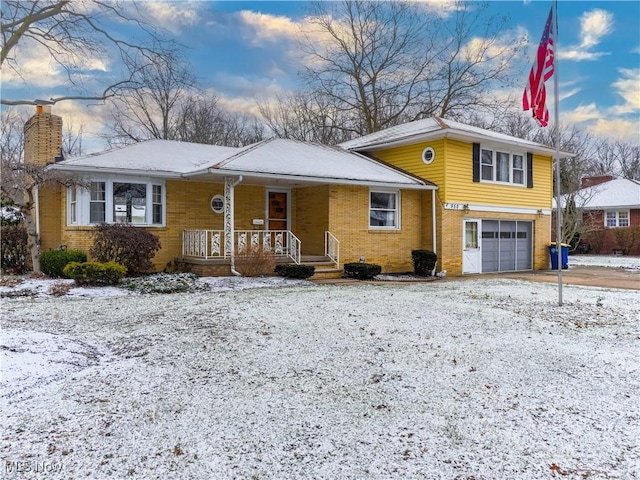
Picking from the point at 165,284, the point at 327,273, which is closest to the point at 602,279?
the point at 327,273

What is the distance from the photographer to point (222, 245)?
50.1ft

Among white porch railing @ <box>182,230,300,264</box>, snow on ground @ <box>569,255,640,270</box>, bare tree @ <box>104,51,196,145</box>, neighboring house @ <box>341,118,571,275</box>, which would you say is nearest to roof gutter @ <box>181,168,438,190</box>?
neighboring house @ <box>341,118,571,275</box>

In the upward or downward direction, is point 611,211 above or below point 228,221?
above

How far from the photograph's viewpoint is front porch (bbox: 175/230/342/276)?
13594mm

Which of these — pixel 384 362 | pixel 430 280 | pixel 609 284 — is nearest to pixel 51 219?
pixel 430 280

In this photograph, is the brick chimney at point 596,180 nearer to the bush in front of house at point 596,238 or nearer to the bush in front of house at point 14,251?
the bush in front of house at point 596,238

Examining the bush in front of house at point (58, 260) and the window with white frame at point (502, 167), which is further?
the window with white frame at point (502, 167)

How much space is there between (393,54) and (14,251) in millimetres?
25062

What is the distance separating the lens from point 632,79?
23656mm

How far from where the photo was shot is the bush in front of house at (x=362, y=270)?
47.7 ft

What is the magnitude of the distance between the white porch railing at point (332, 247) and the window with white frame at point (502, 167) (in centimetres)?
617

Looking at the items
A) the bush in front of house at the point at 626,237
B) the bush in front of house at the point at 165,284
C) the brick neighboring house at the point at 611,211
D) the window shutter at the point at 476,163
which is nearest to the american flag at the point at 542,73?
the window shutter at the point at 476,163

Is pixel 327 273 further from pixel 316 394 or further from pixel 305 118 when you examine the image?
pixel 305 118

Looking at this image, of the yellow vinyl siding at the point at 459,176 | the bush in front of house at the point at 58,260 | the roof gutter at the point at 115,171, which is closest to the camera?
the bush in front of house at the point at 58,260
